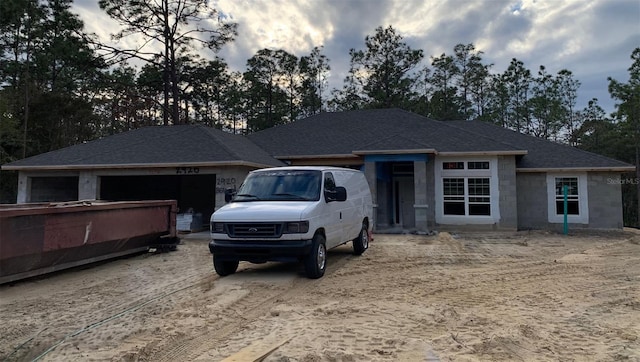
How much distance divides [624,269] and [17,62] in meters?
38.7

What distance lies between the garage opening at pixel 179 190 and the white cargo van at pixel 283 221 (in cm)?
1440

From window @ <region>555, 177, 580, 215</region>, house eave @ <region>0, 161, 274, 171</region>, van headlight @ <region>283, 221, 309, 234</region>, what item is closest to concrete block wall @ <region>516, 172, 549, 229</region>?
window @ <region>555, 177, 580, 215</region>

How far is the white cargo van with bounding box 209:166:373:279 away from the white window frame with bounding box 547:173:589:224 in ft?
41.8

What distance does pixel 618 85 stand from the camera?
Answer: 2944 cm

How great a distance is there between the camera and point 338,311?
575 cm

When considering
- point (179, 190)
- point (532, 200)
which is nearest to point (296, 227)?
point (532, 200)

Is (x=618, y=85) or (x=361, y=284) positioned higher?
(x=618, y=85)

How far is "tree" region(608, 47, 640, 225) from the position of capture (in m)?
28.8

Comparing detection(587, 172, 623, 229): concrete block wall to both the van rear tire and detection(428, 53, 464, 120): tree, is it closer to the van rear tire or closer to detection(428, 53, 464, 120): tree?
the van rear tire

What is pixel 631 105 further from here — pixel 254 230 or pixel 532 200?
pixel 254 230

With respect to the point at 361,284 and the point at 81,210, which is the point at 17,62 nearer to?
the point at 81,210

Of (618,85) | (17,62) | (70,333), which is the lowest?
(70,333)

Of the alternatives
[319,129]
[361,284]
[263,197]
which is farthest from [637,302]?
[319,129]

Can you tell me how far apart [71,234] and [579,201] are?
1902 cm
